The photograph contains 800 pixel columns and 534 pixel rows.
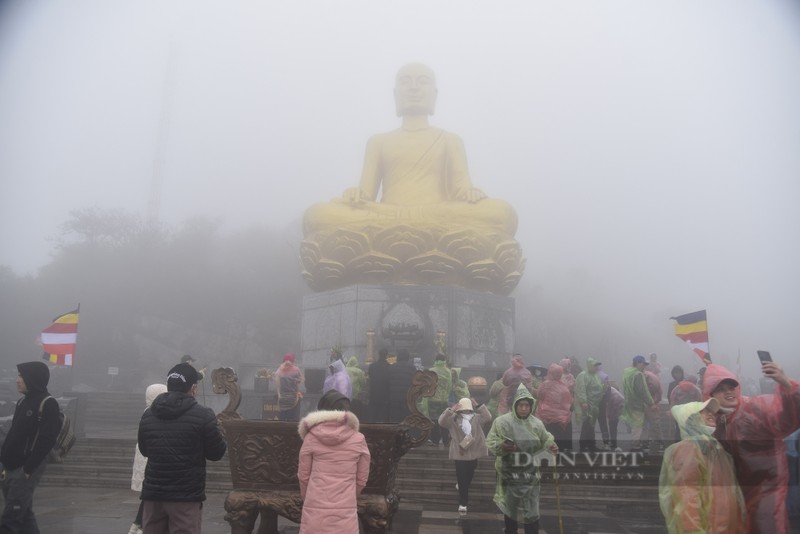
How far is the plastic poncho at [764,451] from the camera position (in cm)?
289

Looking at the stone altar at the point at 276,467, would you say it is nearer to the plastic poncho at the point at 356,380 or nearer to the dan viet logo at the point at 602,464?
the dan viet logo at the point at 602,464

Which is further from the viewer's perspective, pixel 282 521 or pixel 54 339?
pixel 54 339

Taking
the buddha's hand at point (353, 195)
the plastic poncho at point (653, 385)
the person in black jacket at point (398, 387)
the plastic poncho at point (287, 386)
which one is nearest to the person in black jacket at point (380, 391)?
the person in black jacket at point (398, 387)

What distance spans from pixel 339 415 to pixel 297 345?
24034mm

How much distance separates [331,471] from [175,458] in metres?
0.75

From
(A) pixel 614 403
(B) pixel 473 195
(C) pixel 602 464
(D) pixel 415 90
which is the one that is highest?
(D) pixel 415 90

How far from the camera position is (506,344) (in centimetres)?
1262

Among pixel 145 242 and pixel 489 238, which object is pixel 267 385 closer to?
pixel 489 238

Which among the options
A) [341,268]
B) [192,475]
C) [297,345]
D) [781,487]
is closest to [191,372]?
[192,475]

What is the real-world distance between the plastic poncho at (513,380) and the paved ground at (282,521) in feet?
6.00

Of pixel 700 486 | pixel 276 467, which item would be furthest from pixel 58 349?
pixel 700 486

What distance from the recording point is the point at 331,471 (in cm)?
312

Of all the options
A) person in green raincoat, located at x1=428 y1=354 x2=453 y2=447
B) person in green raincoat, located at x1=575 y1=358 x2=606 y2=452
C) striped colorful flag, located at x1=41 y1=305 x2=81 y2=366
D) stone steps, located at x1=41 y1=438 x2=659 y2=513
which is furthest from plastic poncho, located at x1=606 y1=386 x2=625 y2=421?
striped colorful flag, located at x1=41 y1=305 x2=81 y2=366

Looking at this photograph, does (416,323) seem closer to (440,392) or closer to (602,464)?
(440,392)
